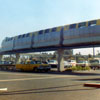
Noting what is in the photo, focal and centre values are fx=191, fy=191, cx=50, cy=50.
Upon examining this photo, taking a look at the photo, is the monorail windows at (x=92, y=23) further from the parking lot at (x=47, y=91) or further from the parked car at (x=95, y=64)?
the parked car at (x=95, y=64)

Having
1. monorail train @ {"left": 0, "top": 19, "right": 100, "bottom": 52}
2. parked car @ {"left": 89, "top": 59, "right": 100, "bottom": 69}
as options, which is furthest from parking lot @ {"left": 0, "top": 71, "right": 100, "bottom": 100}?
parked car @ {"left": 89, "top": 59, "right": 100, "bottom": 69}

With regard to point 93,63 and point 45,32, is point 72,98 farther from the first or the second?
point 93,63

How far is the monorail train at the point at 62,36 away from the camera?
91.1 feet

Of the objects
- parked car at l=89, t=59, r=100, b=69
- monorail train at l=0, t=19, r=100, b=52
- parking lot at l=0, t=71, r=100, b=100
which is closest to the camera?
parking lot at l=0, t=71, r=100, b=100

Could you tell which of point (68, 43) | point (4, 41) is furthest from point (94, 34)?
point (4, 41)

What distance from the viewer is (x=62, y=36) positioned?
32062 millimetres

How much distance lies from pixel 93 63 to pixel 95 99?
120 ft

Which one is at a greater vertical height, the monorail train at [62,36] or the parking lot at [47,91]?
the monorail train at [62,36]

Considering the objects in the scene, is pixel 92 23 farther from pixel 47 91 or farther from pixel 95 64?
pixel 47 91

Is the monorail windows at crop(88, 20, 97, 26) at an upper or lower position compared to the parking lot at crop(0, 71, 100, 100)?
upper

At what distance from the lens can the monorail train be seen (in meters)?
27.8

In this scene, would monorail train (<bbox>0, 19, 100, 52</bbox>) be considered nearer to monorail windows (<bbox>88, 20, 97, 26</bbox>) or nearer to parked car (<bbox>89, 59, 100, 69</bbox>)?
monorail windows (<bbox>88, 20, 97, 26</bbox>)

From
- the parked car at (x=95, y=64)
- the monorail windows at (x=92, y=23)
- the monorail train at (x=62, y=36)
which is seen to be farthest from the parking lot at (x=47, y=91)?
the parked car at (x=95, y=64)

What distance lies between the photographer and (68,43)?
3061 cm
